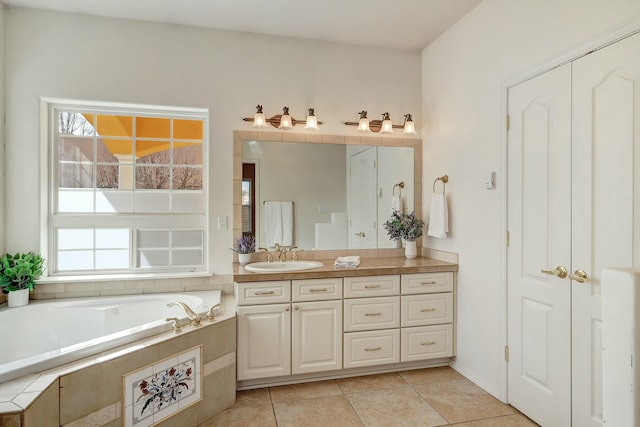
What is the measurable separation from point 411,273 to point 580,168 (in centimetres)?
133

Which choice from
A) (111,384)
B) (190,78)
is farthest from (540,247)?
(190,78)

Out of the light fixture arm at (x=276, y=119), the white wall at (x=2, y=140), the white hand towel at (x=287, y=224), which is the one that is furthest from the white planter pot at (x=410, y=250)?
the white wall at (x=2, y=140)

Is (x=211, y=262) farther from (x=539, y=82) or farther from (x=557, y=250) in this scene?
(x=539, y=82)

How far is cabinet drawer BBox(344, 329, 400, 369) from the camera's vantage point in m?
2.73

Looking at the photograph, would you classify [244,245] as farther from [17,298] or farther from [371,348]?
[17,298]

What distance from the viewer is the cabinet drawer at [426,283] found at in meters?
2.84

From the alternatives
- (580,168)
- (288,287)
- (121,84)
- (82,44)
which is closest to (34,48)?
Answer: (82,44)

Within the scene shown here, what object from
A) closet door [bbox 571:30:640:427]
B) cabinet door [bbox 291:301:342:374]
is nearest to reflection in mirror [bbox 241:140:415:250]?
cabinet door [bbox 291:301:342:374]

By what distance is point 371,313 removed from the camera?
109 inches

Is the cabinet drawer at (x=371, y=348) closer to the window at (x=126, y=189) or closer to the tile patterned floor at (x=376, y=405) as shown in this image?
the tile patterned floor at (x=376, y=405)

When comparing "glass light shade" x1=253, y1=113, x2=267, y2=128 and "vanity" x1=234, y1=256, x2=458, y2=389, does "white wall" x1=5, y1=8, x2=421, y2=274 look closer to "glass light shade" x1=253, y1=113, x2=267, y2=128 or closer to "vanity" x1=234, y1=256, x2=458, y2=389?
"glass light shade" x1=253, y1=113, x2=267, y2=128

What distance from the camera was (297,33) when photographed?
309 centimetres

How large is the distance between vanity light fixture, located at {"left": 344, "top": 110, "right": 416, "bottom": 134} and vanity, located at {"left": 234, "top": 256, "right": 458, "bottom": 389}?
3.81 feet

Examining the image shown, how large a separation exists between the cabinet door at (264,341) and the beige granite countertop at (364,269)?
0.69 feet
